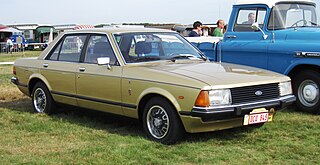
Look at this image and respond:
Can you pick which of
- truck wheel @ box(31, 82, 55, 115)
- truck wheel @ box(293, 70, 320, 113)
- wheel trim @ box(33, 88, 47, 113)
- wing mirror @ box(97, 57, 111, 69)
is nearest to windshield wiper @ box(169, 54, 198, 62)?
wing mirror @ box(97, 57, 111, 69)

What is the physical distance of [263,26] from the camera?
26.5 ft

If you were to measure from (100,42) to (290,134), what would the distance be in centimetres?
303

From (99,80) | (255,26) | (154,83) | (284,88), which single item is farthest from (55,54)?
(284,88)

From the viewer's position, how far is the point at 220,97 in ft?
16.7

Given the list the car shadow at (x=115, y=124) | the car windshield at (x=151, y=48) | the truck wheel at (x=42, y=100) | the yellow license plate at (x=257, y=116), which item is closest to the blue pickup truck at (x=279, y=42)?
the car windshield at (x=151, y=48)

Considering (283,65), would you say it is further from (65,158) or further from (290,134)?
(65,158)

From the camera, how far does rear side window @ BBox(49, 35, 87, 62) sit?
6.97 m

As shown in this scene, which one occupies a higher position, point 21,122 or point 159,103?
point 159,103


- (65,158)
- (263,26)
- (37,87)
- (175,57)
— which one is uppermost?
(263,26)

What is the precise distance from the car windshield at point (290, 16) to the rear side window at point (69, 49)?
344cm

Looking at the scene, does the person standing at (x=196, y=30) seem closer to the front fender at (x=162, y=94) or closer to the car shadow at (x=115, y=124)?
the car shadow at (x=115, y=124)

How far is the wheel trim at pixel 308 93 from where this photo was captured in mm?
7270

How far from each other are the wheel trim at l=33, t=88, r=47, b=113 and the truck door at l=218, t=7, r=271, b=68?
339 cm

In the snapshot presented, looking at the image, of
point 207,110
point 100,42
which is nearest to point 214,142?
point 207,110
